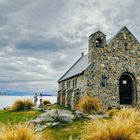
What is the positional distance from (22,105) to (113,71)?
9.98 metres

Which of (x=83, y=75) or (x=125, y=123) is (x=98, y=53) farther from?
(x=125, y=123)

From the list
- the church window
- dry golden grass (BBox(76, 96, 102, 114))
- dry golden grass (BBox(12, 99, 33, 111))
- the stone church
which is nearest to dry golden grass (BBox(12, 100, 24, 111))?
dry golden grass (BBox(12, 99, 33, 111))

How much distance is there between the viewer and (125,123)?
845 cm

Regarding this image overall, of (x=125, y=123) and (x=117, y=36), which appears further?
(x=117, y=36)

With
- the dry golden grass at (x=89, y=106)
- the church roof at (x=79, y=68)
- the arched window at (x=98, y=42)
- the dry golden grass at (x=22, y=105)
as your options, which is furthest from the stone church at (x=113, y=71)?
the dry golden grass at (x=89, y=106)

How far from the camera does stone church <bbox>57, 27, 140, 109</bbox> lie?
1146 inches

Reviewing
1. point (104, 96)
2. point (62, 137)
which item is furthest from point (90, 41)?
point (62, 137)

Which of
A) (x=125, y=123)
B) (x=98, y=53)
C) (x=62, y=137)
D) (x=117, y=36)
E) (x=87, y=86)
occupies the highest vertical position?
(x=117, y=36)

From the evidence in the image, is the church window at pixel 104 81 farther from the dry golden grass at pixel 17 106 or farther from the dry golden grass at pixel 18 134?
the dry golden grass at pixel 18 134

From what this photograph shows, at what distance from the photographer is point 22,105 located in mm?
29016

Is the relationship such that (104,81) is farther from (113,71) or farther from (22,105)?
(22,105)

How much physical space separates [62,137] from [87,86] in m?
16.4

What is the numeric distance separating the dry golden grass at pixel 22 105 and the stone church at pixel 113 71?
480 centimetres

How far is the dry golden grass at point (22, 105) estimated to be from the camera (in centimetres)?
2864
